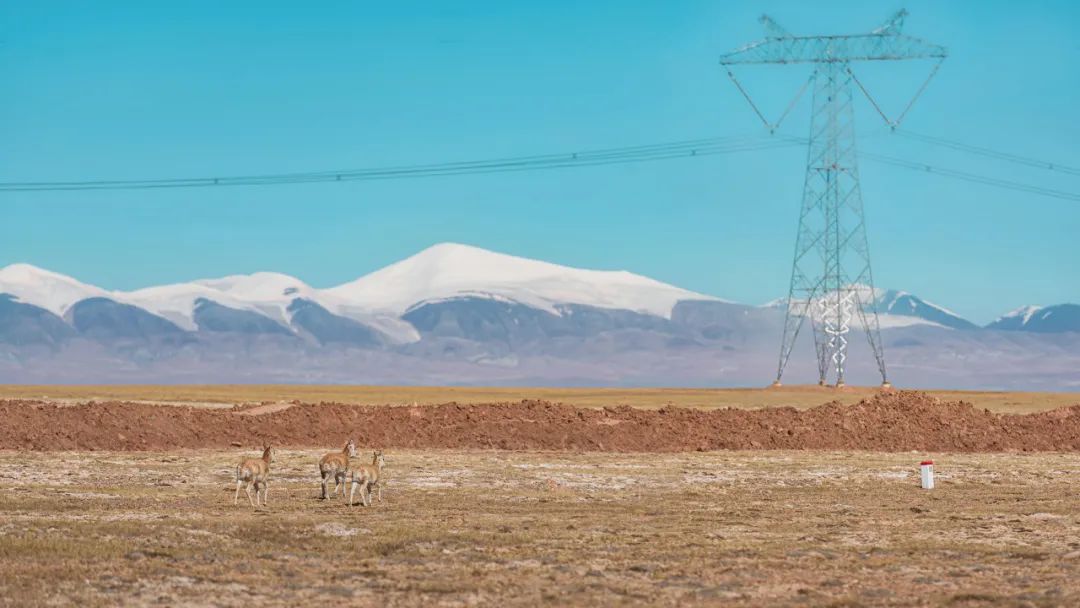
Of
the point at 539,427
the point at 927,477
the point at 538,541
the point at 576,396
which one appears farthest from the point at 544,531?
the point at 576,396

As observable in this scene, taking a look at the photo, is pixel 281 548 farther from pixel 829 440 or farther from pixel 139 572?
pixel 829 440

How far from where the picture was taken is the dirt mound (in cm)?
5741

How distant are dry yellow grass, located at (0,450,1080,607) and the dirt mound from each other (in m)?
13.3

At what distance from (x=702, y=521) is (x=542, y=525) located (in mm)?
4028

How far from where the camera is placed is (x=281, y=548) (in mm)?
24656

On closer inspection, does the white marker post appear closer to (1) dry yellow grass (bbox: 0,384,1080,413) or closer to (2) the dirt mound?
(2) the dirt mound

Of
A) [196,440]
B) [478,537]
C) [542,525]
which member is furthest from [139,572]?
[196,440]

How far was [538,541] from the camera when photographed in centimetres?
2606

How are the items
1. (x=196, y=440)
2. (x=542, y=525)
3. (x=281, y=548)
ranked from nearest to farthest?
(x=281, y=548)
(x=542, y=525)
(x=196, y=440)

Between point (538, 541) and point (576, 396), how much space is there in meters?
96.9

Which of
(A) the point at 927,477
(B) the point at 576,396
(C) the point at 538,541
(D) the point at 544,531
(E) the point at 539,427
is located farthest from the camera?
(B) the point at 576,396

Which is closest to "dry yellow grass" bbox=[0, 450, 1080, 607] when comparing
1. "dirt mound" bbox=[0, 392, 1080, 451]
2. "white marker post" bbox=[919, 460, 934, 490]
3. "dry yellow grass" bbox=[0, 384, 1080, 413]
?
"white marker post" bbox=[919, 460, 934, 490]

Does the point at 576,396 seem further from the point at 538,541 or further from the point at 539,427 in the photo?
the point at 538,541

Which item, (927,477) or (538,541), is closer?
(538,541)
